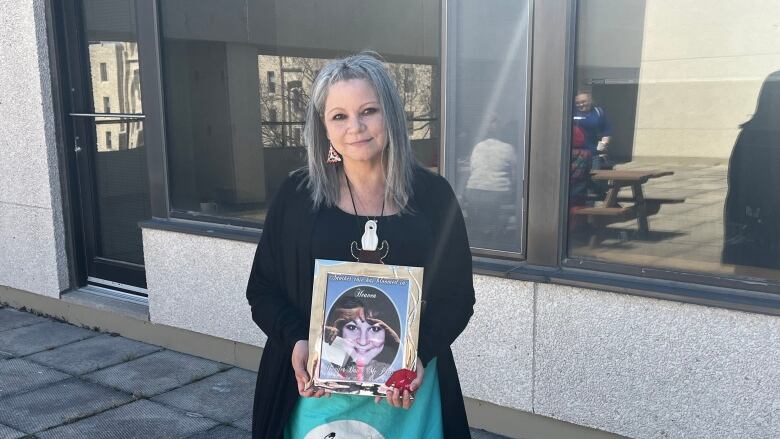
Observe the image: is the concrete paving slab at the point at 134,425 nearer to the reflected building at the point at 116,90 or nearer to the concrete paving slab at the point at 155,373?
the concrete paving slab at the point at 155,373

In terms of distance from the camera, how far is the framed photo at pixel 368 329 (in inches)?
79.4

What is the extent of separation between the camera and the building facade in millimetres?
3389

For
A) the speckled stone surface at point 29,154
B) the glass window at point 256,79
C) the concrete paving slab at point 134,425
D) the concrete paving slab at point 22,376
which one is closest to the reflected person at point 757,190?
the glass window at point 256,79

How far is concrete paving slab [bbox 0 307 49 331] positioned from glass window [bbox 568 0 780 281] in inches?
189

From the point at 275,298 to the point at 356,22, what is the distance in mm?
2601

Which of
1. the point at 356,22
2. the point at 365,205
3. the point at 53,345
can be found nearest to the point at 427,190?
the point at 365,205

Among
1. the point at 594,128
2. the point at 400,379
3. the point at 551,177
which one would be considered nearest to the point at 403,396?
the point at 400,379

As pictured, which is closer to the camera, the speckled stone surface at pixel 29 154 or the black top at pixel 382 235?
the black top at pixel 382 235

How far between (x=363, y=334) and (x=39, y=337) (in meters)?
4.96

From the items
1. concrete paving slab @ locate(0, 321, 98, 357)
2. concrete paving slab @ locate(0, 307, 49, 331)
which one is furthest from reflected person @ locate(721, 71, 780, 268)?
concrete paving slab @ locate(0, 307, 49, 331)

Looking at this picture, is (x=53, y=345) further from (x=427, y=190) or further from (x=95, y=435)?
(x=427, y=190)

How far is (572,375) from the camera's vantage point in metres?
3.83

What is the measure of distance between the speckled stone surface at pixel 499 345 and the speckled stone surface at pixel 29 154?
3818 mm

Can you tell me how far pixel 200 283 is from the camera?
5.39m
